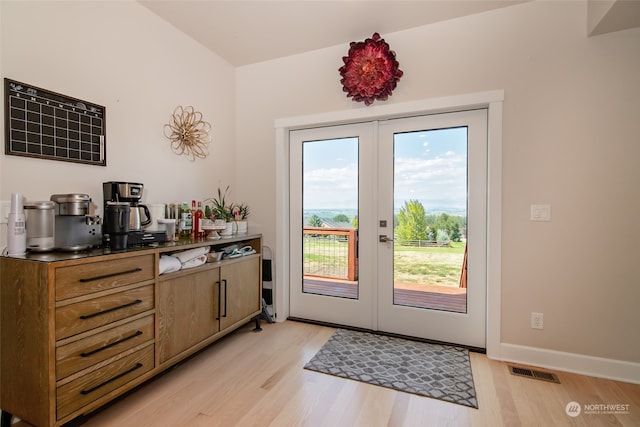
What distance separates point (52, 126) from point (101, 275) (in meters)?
0.99

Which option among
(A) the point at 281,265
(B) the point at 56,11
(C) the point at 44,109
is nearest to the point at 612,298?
(A) the point at 281,265

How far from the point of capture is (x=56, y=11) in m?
1.82

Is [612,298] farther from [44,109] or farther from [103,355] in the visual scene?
[44,109]

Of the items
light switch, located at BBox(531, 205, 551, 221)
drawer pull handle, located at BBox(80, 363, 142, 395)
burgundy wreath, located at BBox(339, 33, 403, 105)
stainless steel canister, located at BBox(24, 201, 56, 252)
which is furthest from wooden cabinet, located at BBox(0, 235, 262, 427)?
light switch, located at BBox(531, 205, 551, 221)

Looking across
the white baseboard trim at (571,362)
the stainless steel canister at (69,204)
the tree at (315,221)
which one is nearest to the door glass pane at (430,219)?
the white baseboard trim at (571,362)

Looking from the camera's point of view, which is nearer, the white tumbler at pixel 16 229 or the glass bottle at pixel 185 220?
the white tumbler at pixel 16 229

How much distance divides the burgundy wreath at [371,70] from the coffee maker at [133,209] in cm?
191

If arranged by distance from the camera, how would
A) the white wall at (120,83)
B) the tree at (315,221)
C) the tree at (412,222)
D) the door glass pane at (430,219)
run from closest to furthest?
the white wall at (120,83), the door glass pane at (430,219), the tree at (412,222), the tree at (315,221)

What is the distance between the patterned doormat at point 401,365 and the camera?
196 centimetres

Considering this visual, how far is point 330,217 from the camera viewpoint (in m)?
3.05

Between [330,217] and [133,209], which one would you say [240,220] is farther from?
[133,209]

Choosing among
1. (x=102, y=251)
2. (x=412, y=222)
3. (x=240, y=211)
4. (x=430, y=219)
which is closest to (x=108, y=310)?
(x=102, y=251)

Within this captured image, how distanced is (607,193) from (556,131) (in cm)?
55

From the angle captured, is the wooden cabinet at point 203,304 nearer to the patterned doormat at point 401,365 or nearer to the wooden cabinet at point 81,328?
the wooden cabinet at point 81,328
